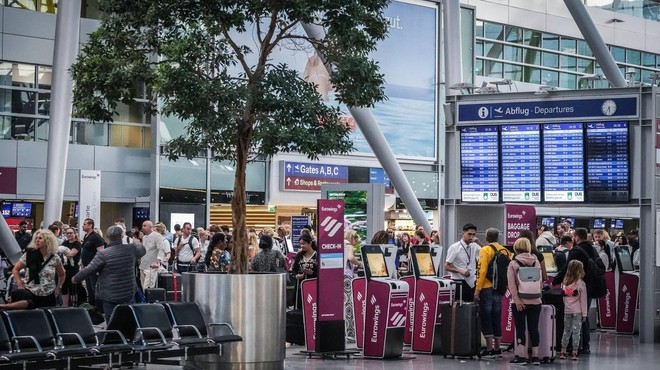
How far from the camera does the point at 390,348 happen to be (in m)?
15.7

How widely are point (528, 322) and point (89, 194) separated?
15.0 metres

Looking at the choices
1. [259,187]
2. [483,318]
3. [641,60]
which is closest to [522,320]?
[483,318]

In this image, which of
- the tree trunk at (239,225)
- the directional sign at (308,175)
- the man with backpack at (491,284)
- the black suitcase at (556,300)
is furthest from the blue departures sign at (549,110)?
the directional sign at (308,175)

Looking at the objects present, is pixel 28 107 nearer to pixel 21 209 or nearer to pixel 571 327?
pixel 21 209

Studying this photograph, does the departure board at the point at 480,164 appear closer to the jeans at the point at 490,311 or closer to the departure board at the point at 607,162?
the departure board at the point at 607,162

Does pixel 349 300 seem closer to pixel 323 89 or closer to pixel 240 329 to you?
pixel 240 329

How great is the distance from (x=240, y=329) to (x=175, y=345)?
1.27 meters

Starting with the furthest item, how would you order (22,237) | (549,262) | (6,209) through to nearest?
(6,209)
(22,237)
(549,262)

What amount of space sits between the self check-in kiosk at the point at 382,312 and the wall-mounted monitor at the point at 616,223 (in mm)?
36551

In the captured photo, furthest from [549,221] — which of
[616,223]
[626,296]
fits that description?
[626,296]

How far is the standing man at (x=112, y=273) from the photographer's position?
14000 millimetres

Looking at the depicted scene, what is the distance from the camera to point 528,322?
15328 mm

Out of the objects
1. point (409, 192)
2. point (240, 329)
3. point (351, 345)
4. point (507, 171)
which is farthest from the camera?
point (409, 192)

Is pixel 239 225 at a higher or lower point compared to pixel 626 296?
higher
